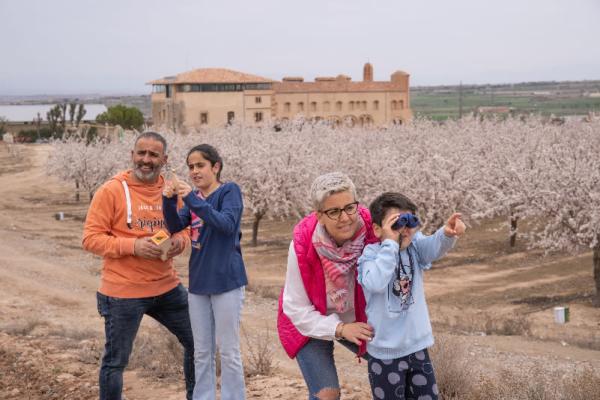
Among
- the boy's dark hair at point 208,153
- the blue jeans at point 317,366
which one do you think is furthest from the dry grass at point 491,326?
the blue jeans at point 317,366

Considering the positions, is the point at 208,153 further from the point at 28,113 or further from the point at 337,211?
the point at 28,113

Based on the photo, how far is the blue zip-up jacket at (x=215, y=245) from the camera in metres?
4.49

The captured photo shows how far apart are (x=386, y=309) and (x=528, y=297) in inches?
601

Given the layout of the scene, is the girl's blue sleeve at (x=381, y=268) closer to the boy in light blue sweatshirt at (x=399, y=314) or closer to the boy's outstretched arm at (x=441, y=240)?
the boy in light blue sweatshirt at (x=399, y=314)

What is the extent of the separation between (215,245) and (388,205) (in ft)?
4.48

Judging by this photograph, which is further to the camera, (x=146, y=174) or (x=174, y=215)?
(x=146, y=174)

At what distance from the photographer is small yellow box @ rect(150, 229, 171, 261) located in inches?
177

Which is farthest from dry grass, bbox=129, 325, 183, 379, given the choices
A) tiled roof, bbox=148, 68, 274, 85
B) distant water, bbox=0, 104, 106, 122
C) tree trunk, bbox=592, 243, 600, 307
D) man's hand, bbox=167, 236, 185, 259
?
distant water, bbox=0, 104, 106, 122

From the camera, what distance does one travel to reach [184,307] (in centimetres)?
486

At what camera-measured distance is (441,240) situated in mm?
3580

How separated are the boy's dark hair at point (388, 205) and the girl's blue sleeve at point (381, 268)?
0.53 ft

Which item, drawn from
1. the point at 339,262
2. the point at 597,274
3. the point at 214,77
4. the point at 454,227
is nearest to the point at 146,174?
the point at 339,262

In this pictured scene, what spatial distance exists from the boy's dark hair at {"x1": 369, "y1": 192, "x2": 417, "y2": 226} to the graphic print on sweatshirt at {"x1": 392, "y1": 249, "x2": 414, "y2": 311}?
216 millimetres

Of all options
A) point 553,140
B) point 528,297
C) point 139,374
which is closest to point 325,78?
point 553,140
